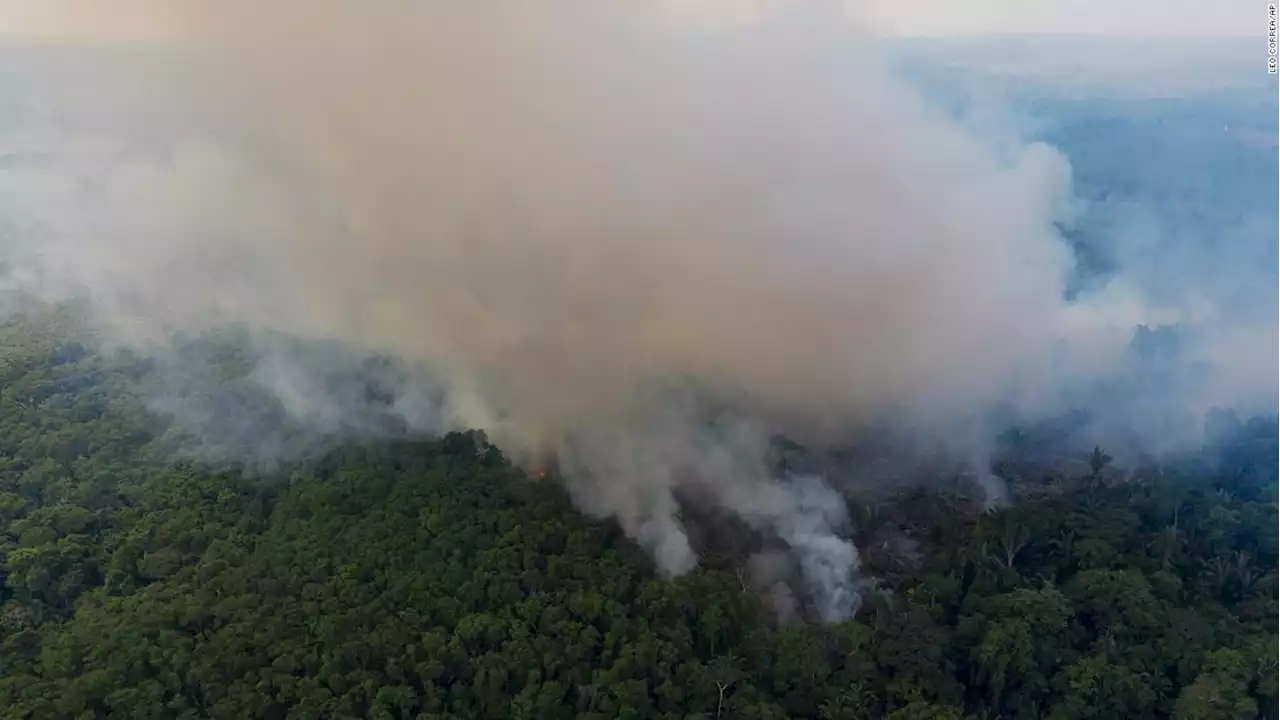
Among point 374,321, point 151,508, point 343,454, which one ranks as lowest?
point 151,508

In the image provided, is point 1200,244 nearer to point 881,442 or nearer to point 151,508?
point 881,442

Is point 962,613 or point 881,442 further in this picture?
point 881,442

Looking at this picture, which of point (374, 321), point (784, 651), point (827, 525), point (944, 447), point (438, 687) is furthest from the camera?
point (374, 321)

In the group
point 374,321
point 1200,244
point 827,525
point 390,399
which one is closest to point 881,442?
point 827,525

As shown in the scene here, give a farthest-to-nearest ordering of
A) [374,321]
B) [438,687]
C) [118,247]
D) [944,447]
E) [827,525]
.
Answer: [118,247]
[374,321]
[944,447]
[827,525]
[438,687]

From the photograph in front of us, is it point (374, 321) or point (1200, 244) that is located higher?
point (1200, 244)

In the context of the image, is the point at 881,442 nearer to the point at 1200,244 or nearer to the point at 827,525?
the point at 827,525

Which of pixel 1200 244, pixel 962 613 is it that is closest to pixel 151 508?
pixel 962 613
